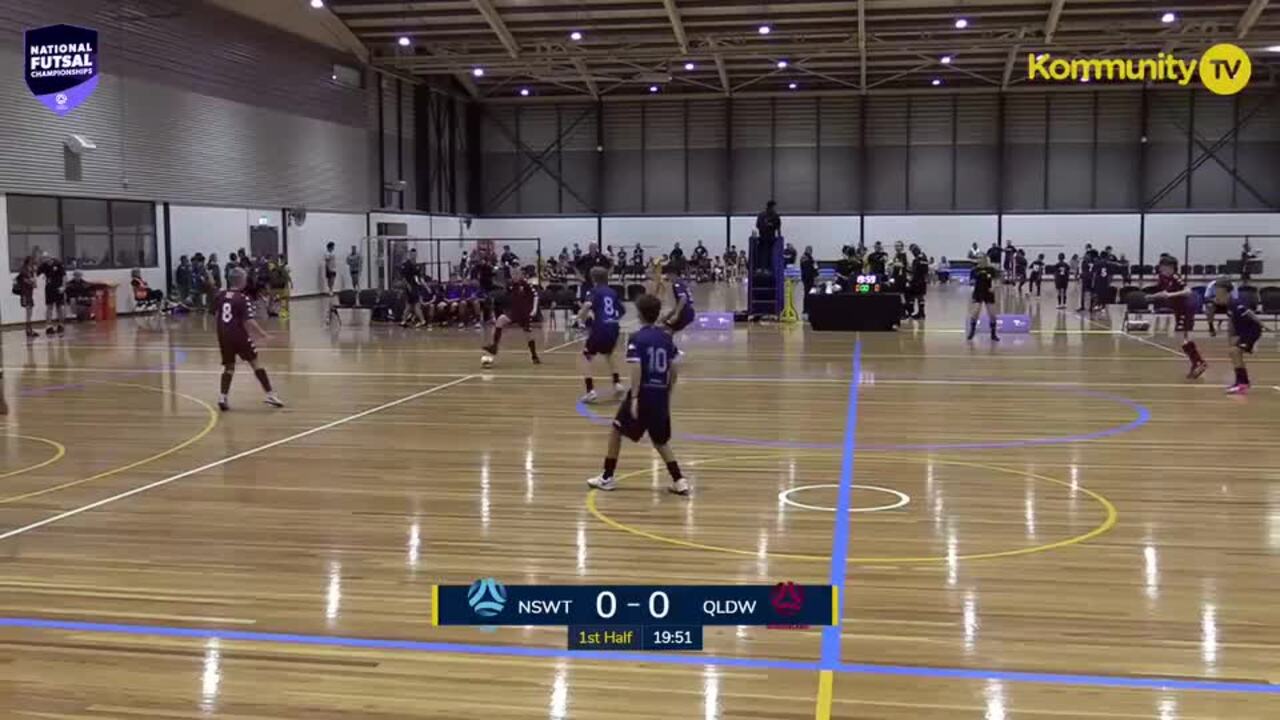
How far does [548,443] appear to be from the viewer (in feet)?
39.3

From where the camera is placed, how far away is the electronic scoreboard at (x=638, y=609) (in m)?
3.47

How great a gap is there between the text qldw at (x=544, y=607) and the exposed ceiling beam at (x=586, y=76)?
37.8m

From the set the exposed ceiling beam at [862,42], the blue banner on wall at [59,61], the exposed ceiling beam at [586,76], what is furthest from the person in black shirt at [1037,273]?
the blue banner on wall at [59,61]

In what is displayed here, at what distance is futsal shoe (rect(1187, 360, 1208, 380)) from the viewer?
55.9 feet

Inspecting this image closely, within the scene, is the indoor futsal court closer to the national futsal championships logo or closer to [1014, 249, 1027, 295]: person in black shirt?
the national futsal championships logo

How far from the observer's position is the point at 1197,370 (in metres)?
17.2

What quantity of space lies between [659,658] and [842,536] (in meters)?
2.69

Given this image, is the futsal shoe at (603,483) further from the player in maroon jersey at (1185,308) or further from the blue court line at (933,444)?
the player in maroon jersey at (1185,308)

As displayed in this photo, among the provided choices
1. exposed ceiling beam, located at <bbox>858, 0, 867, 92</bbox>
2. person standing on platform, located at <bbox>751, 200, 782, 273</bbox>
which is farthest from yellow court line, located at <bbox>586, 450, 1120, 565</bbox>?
Answer: exposed ceiling beam, located at <bbox>858, 0, 867, 92</bbox>

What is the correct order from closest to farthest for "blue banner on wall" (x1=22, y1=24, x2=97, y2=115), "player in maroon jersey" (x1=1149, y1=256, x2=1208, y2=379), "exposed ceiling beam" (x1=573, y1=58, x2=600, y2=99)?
"player in maroon jersey" (x1=1149, y1=256, x2=1208, y2=379), "blue banner on wall" (x1=22, y1=24, x2=97, y2=115), "exposed ceiling beam" (x1=573, y1=58, x2=600, y2=99)

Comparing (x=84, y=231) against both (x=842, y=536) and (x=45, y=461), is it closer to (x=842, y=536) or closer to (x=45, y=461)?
(x=45, y=461)

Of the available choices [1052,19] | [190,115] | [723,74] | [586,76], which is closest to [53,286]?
[190,115]

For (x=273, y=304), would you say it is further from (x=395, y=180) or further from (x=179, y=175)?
(x=395, y=180)

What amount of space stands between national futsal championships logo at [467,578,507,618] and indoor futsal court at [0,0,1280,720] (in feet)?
0.04
